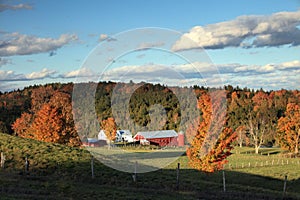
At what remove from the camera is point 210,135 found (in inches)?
1336

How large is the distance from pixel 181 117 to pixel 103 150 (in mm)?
15836

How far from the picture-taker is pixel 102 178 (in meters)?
29.7

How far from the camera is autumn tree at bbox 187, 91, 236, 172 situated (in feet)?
104

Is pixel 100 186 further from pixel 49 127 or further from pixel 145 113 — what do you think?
pixel 49 127

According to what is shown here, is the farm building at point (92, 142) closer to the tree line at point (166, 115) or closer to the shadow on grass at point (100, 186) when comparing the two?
the tree line at point (166, 115)

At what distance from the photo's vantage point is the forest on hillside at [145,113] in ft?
109

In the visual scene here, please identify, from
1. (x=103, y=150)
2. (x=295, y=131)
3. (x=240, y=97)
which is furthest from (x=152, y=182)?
(x=240, y=97)

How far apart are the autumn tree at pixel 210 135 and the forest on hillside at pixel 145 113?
0.65m

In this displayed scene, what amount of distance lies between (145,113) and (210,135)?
211 inches

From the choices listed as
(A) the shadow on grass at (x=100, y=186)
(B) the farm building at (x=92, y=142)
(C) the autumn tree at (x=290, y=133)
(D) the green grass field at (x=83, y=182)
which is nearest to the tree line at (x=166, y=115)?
(C) the autumn tree at (x=290, y=133)

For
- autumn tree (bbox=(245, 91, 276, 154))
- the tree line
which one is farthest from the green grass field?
autumn tree (bbox=(245, 91, 276, 154))

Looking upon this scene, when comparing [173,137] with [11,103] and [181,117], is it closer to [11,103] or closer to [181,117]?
[181,117]

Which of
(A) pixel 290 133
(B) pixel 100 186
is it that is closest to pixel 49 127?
(B) pixel 100 186

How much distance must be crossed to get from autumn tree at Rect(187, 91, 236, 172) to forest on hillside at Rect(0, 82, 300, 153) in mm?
653
